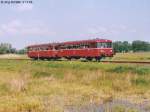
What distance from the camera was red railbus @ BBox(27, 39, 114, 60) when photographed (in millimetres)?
43469

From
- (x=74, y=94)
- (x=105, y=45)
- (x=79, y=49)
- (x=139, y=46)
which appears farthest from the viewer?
(x=139, y=46)

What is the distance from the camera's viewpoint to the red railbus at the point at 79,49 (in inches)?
1711

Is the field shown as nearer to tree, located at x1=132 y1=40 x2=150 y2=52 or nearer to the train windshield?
the train windshield

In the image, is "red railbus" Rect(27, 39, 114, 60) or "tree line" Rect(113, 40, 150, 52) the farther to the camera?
"tree line" Rect(113, 40, 150, 52)

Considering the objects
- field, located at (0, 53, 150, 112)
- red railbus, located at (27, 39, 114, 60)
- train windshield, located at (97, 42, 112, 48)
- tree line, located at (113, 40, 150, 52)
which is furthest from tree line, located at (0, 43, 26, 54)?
field, located at (0, 53, 150, 112)

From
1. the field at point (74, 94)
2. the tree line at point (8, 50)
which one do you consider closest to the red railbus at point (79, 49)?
the field at point (74, 94)

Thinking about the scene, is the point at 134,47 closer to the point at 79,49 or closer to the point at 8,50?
the point at 8,50

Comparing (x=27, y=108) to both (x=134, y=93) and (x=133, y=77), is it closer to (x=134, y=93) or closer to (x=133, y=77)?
(x=134, y=93)

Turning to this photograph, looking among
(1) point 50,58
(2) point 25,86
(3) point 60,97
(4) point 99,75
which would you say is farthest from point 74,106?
(1) point 50,58

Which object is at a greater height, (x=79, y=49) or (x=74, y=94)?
(x=79, y=49)

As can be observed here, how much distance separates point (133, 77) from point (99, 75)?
10.2 ft

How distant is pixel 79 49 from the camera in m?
46.1

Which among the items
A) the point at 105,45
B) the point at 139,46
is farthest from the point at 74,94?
the point at 139,46

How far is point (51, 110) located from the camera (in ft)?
44.1
